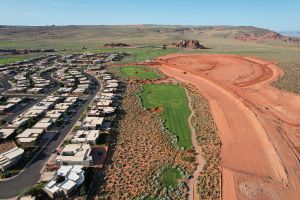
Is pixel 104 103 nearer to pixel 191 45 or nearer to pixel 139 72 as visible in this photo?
pixel 139 72

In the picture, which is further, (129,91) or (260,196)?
(129,91)

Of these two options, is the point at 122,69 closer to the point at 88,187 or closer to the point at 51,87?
the point at 51,87

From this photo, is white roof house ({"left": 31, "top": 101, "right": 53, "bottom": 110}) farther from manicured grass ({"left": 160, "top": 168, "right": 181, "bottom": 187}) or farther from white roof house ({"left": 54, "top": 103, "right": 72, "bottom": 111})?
manicured grass ({"left": 160, "top": 168, "right": 181, "bottom": 187})

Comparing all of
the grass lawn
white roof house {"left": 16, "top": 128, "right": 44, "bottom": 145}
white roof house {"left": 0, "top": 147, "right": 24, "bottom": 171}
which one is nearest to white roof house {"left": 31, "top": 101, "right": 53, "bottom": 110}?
white roof house {"left": 16, "top": 128, "right": 44, "bottom": 145}

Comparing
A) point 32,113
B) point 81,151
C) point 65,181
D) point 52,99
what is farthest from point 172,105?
point 65,181

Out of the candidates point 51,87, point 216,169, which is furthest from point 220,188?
point 51,87

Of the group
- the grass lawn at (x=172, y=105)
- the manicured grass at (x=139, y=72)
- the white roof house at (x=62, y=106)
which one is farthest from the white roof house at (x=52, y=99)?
the manicured grass at (x=139, y=72)
